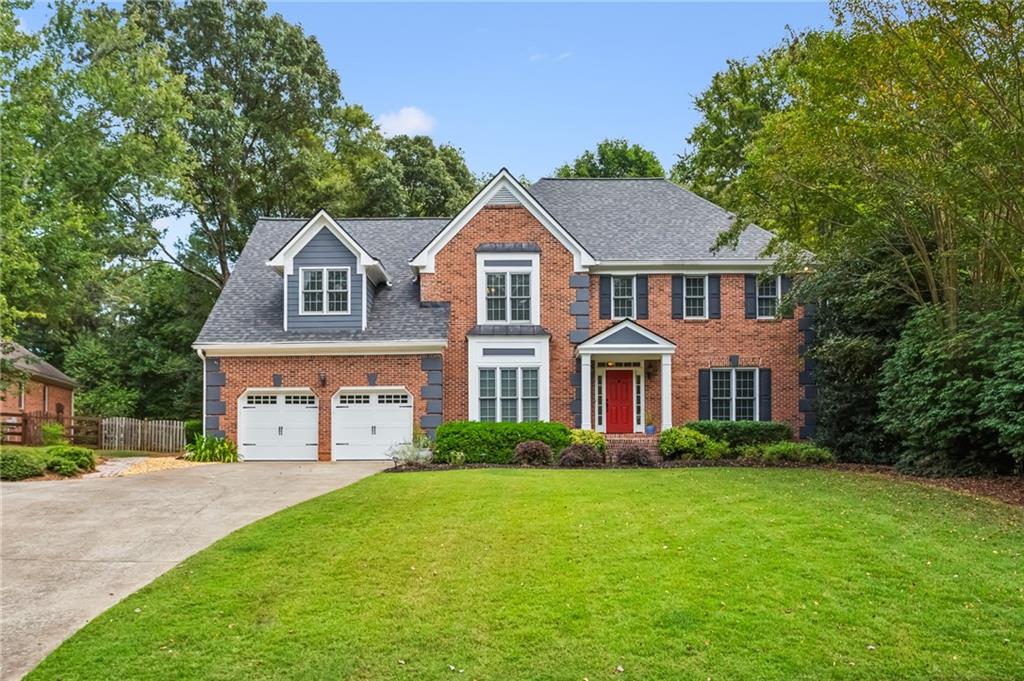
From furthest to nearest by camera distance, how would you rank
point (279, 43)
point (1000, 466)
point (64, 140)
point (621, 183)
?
point (279, 43), point (621, 183), point (64, 140), point (1000, 466)

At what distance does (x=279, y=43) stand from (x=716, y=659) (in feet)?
113

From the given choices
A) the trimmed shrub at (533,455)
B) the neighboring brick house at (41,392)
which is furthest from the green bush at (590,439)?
the neighboring brick house at (41,392)

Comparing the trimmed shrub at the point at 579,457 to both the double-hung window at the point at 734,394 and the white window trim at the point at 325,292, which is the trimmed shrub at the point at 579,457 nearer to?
the double-hung window at the point at 734,394

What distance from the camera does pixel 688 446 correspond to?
62.9 ft

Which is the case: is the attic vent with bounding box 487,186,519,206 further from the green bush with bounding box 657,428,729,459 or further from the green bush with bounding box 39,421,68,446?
the green bush with bounding box 39,421,68,446

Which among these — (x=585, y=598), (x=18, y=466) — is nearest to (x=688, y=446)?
(x=585, y=598)

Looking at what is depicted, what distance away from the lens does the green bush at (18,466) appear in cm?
1565

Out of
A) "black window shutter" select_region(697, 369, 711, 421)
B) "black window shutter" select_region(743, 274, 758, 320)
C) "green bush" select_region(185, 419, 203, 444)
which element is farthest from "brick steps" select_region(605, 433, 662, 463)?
"green bush" select_region(185, 419, 203, 444)

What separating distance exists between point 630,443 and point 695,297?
531cm

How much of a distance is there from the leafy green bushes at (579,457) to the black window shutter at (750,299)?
750cm

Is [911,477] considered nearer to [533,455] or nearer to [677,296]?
[533,455]

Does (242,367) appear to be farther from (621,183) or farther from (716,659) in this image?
(716,659)

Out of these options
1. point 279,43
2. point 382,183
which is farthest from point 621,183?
point 279,43

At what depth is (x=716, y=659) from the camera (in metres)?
6.03
